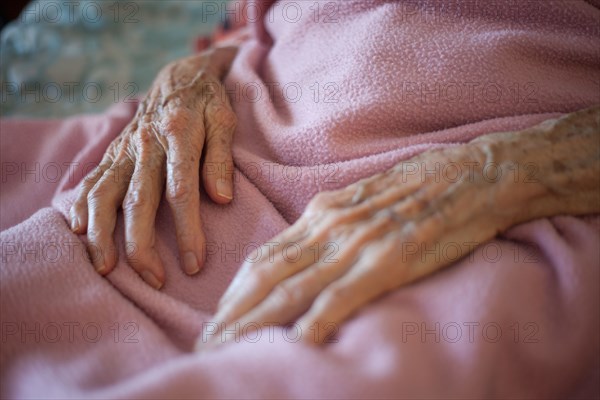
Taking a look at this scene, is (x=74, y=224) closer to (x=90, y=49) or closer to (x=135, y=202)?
(x=135, y=202)

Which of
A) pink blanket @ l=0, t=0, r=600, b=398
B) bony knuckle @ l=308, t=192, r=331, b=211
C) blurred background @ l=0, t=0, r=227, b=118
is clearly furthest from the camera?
blurred background @ l=0, t=0, r=227, b=118

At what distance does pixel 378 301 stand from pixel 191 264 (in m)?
0.27

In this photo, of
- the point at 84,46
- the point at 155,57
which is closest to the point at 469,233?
the point at 155,57

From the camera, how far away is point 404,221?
57 cm

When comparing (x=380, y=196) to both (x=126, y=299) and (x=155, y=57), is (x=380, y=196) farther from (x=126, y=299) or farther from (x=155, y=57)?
(x=155, y=57)

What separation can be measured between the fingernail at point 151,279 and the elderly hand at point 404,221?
0.12m

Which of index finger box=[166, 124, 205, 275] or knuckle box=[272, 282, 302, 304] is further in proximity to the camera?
index finger box=[166, 124, 205, 275]

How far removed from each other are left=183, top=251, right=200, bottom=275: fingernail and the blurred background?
783 mm

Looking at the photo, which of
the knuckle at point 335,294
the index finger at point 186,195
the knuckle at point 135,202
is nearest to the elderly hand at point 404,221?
the knuckle at point 335,294

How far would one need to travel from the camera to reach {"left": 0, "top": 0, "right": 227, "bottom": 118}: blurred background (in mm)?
1332

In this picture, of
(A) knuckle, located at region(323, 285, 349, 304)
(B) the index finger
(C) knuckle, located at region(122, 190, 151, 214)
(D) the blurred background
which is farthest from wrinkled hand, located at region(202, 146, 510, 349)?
(D) the blurred background

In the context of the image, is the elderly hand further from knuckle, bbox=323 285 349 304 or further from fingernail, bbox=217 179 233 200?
fingernail, bbox=217 179 233 200

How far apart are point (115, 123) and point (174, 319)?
1.76 ft

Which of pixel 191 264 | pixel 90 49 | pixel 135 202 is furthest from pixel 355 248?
pixel 90 49
